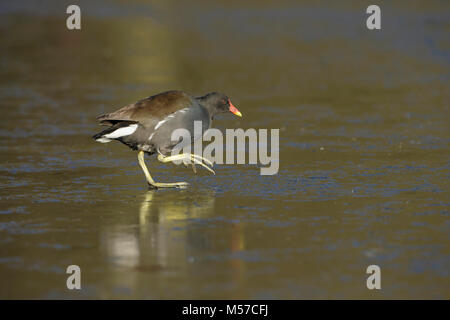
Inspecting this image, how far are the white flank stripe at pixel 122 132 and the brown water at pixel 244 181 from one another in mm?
561

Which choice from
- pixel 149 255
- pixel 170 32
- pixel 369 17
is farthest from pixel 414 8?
pixel 149 255

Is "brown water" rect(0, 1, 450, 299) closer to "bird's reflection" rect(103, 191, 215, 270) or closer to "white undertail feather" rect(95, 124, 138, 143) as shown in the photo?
"bird's reflection" rect(103, 191, 215, 270)

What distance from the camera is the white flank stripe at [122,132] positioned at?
9484 mm

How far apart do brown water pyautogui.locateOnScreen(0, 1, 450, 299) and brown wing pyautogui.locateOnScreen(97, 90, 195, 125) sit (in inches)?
29.5

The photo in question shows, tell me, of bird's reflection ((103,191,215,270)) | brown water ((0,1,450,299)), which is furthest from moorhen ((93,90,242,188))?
bird's reflection ((103,191,215,270))

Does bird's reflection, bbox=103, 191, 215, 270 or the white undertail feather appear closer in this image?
bird's reflection, bbox=103, 191, 215, 270

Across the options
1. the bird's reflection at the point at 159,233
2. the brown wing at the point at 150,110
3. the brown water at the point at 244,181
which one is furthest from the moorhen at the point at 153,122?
the bird's reflection at the point at 159,233

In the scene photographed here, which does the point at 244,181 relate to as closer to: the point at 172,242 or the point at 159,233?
the point at 159,233

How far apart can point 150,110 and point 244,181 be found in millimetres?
1287

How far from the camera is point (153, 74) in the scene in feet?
61.8

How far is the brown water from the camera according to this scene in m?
6.61

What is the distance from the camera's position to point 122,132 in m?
9.55

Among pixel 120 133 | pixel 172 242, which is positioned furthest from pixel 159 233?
pixel 120 133
